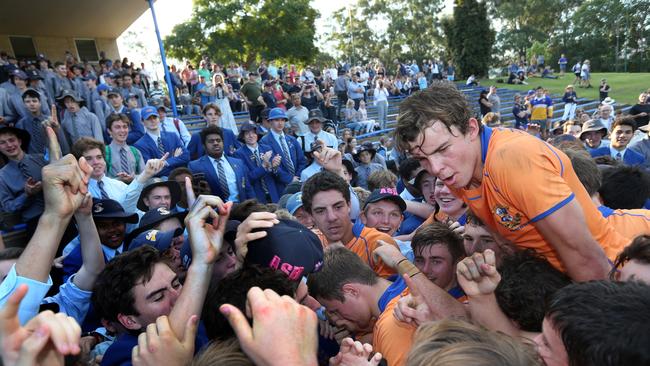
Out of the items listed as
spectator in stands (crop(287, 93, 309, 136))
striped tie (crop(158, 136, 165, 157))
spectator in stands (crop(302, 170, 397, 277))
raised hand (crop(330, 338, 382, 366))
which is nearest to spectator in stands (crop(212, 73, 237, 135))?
spectator in stands (crop(287, 93, 309, 136))

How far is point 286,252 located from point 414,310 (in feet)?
2.16

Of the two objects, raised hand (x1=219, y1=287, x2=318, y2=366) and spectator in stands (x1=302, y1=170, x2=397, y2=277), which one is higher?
raised hand (x1=219, y1=287, x2=318, y2=366)

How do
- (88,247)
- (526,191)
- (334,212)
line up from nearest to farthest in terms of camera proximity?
1. (526,191)
2. (88,247)
3. (334,212)

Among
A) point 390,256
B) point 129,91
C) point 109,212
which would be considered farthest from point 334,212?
point 129,91

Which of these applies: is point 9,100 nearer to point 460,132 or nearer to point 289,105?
point 289,105

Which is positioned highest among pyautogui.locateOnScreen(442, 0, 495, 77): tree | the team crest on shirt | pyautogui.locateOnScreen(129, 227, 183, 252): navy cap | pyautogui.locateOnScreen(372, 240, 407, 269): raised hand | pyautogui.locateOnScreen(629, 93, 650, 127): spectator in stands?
pyautogui.locateOnScreen(442, 0, 495, 77): tree

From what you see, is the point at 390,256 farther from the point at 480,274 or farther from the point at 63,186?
the point at 63,186

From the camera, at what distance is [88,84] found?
37.4 feet

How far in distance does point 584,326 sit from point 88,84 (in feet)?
42.6

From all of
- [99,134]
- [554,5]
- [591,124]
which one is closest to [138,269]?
[99,134]

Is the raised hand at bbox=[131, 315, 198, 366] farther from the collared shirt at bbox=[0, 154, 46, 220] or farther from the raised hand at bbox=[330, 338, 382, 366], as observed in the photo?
the collared shirt at bbox=[0, 154, 46, 220]

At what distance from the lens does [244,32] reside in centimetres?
3416

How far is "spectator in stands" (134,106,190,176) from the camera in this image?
677 centimetres

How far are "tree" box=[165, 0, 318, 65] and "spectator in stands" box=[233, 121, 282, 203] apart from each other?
95.5ft
